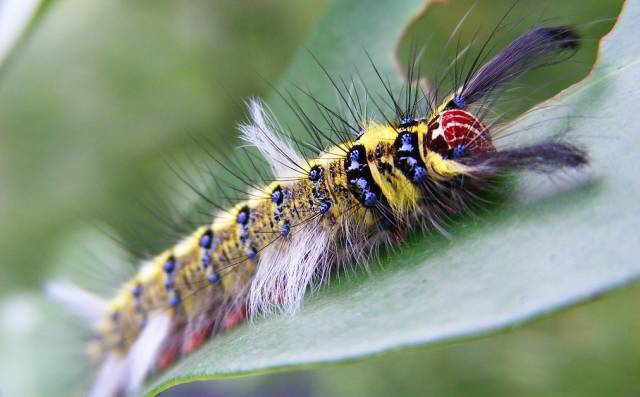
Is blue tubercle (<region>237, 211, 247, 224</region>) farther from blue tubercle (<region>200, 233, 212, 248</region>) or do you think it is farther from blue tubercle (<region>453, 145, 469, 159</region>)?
blue tubercle (<region>453, 145, 469, 159</region>)

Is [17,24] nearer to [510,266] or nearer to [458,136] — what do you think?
[458,136]

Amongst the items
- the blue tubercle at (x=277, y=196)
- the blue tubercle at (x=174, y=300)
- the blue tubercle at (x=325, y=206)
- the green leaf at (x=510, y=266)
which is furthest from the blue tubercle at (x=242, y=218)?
the blue tubercle at (x=174, y=300)

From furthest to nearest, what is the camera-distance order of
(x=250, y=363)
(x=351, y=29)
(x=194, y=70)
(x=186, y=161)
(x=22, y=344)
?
(x=194, y=70) < (x=186, y=161) < (x=22, y=344) < (x=351, y=29) < (x=250, y=363)

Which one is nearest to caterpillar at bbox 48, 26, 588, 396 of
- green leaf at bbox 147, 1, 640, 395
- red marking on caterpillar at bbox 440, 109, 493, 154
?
red marking on caterpillar at bbox 440, 109, 493, 154

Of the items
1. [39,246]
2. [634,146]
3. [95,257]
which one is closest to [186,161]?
[95,257]

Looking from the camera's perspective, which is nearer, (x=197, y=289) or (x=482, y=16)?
(x=197, y=289)

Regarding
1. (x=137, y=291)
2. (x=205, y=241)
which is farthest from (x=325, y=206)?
(x=137, y=291)

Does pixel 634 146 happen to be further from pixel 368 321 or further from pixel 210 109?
pixel 210 109
